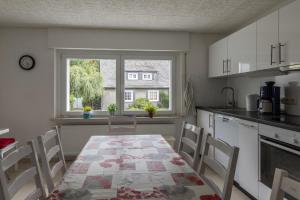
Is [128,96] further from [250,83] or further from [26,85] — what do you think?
[250,83]

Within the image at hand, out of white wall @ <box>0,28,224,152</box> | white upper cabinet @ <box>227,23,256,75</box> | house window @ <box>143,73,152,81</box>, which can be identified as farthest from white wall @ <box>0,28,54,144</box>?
white upper cabinet @ <box>227,23,256,75</box>

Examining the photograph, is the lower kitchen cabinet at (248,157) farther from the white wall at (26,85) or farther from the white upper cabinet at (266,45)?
the white wall at (26,85)

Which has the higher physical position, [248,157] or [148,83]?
[148,83]

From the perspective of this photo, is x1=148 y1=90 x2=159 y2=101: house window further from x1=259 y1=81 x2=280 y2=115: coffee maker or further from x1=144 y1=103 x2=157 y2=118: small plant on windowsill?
x1=259 y1=81 x2=280 y2=115: coffee maker

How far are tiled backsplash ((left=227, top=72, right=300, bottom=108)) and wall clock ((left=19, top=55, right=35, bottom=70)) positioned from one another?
3.19m

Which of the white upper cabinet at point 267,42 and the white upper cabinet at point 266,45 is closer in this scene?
the white upper cabinet at point 266,45

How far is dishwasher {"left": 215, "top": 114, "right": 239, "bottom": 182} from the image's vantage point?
9.60ft

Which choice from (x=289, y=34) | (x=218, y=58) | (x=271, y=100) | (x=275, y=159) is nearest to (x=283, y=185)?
(x=275, y=159)

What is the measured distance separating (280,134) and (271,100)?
886mm

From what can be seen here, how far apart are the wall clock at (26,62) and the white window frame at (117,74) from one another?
359 mm

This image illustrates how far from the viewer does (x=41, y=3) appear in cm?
298

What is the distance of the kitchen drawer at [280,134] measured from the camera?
1902 millimetres

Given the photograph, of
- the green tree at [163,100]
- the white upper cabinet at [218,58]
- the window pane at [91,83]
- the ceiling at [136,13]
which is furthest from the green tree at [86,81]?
the white upper cabinet at [218,58]

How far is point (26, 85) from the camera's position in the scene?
4078 mm
